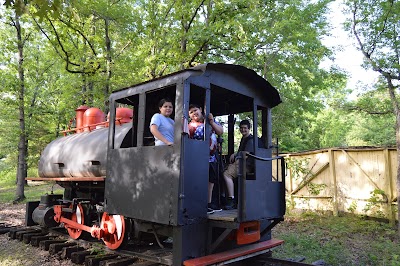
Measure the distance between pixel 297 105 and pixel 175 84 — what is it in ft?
44.4

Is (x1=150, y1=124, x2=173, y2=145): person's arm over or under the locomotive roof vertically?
under

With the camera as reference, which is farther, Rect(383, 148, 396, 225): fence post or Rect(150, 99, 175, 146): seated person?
Rect(383, 148, 396, 225): fence post

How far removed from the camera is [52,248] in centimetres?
638

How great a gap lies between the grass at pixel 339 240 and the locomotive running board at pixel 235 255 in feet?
4.14

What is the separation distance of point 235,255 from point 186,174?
1.43 meters

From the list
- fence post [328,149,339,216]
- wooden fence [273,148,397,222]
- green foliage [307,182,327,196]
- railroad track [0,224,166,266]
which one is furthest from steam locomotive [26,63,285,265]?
green foliage [307,182,327,196]

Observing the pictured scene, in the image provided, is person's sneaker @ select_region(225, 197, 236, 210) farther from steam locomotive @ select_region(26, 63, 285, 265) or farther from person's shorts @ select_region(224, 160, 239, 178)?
person's shorts @ select_region(224, 160, 239, 178)

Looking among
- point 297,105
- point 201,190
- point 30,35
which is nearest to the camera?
point 201,190

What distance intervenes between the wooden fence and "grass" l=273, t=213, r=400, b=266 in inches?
19.7

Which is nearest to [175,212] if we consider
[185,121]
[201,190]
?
[201,190]

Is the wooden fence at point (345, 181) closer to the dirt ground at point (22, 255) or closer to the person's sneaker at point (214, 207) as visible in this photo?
the person's sneaker at point (214, 207)

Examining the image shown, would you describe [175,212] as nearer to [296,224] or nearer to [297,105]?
[296,224]

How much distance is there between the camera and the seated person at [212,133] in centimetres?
472

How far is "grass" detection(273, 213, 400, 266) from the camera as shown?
6.15 meters
